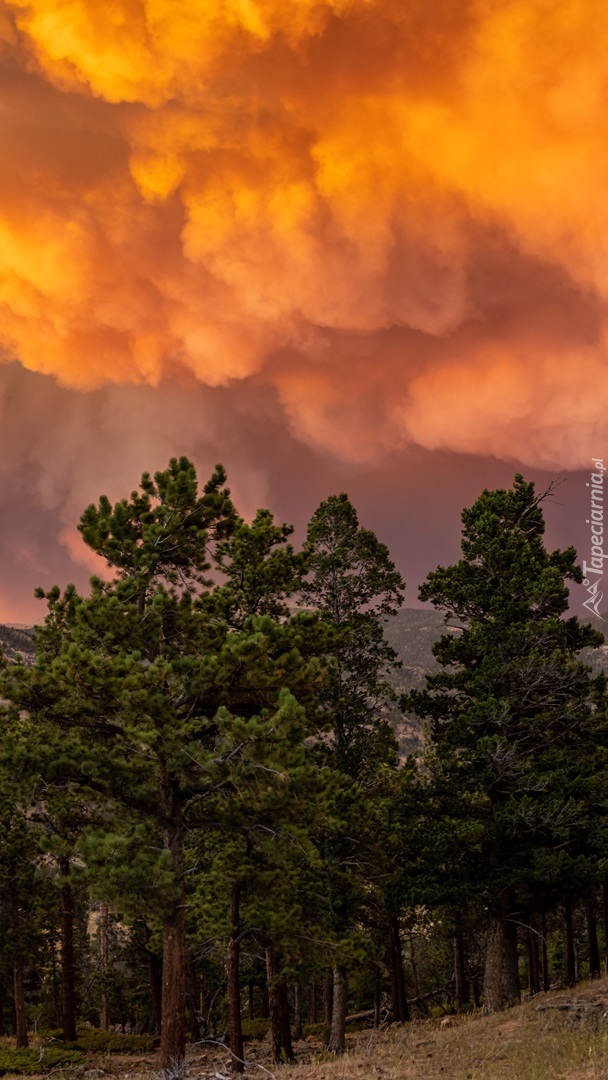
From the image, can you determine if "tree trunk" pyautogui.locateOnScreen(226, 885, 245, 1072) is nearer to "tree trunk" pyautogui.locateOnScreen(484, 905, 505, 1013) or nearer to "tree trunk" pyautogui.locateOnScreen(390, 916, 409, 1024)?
"tree trunk" pyautogui.locateOnScreen(484, 905, 505, 1013)

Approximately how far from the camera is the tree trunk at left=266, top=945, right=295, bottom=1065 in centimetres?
2042

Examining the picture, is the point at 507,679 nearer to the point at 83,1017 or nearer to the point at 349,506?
the point at 349,506

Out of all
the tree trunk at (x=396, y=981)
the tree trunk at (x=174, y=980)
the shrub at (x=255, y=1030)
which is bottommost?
the shrub at (x=255, y=1030)

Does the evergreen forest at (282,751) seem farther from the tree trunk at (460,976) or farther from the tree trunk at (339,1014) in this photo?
the tree trunk at (460,976)

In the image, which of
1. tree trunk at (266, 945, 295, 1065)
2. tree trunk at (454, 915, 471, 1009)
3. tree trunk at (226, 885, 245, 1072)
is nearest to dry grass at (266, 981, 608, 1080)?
tree trunk at (226, 885, 245, 1072)

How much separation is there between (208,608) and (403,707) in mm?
9157

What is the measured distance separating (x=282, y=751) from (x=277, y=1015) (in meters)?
13.3

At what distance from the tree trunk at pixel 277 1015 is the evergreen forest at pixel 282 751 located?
0.08 meters

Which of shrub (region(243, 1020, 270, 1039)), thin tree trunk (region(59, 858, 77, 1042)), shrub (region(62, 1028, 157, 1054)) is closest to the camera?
shrub (region(62, 1028, 157, 1054))

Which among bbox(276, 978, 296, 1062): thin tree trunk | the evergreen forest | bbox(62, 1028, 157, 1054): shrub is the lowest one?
bbox(62, 1028, 157, 1054): shrub

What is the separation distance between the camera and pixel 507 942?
21.6 m

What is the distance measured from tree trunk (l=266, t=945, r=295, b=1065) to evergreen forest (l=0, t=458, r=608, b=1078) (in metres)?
0.08

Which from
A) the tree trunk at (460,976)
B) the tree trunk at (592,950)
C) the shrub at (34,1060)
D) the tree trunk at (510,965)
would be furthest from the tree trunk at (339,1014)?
the tree trunk at (592,950)

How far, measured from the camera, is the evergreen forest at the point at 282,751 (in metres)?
13.9
